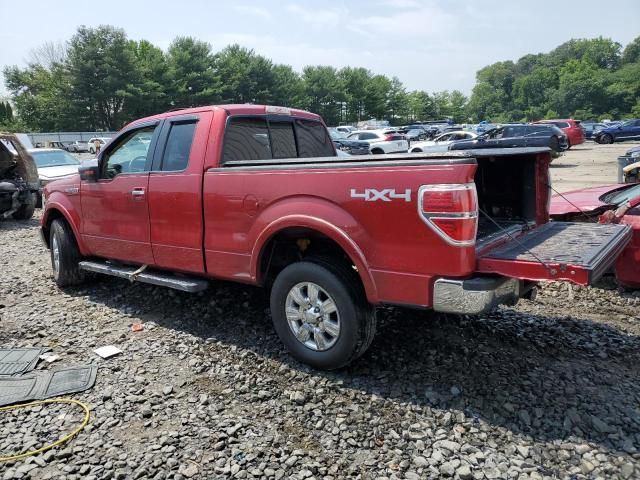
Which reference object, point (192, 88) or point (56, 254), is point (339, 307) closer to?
point (56, 254)

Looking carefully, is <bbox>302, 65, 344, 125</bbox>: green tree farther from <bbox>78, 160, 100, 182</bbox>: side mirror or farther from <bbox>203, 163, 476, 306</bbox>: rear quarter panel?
<bbox>203, 163, 476, 306</bbox>: rear quarter panel

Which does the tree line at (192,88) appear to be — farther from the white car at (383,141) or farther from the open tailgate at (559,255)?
the open tailgate at (559,255)

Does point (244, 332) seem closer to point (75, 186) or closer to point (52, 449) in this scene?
point (52, 449)

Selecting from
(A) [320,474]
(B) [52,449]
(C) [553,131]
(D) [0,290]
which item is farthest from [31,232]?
(C) [553,131]

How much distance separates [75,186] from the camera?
5.86m

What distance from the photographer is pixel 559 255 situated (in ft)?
10.5

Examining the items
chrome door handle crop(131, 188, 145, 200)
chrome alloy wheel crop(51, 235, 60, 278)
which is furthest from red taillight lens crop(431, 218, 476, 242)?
chrome alloy wheel crop(51, 235, 60, 278)

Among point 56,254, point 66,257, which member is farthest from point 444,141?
point 66,257

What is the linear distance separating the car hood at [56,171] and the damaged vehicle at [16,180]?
135 centimetres

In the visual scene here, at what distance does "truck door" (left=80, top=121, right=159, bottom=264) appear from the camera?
16.5 feet

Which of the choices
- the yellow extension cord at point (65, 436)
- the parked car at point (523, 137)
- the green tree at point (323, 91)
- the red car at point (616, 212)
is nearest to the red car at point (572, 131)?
the parked car at point (523, 137)

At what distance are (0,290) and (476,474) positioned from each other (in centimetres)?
606

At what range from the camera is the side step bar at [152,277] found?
455cm

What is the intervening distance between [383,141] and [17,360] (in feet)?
83.6
